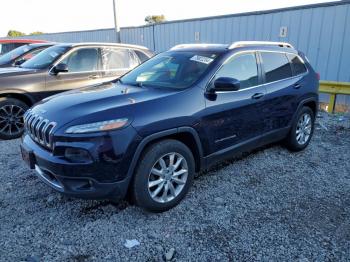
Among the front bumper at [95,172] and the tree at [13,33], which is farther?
the tree at [13,33]

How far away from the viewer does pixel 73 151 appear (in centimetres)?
271

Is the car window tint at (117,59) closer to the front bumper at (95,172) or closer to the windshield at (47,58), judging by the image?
the windshield at (47,58)

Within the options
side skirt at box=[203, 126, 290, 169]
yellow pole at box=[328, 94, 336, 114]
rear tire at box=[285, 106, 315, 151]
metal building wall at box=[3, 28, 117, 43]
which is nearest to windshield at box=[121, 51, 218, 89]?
side skirt at box=[203, 126, 290, 169]

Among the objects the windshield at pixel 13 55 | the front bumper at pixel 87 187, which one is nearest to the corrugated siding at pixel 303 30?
the windshield at pixel 13 55

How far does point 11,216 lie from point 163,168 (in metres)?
1.63

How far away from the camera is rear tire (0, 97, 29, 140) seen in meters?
5.48

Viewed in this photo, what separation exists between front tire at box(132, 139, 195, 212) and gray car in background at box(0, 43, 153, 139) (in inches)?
140

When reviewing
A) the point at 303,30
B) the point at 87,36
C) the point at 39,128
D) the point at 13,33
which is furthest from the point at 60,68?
the point at 13,33

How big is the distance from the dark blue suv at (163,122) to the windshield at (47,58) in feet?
8.20

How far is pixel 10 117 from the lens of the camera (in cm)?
558

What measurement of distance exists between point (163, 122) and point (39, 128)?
1201 mm

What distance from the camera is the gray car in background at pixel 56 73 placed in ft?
18.2

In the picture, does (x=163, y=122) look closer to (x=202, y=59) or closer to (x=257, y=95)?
(x=202, y=59)

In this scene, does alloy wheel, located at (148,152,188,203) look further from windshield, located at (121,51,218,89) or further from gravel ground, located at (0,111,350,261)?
windshield, located at (121,51,218,89)
